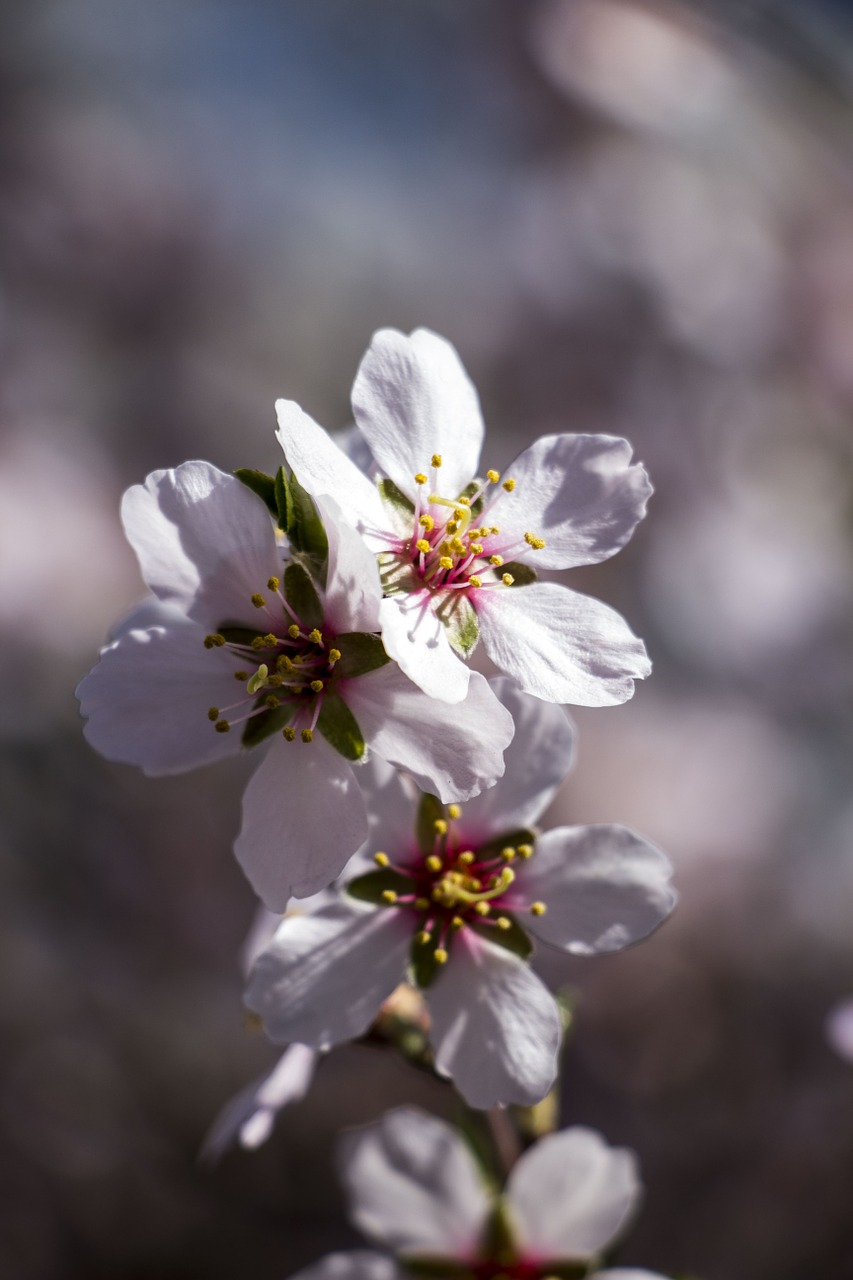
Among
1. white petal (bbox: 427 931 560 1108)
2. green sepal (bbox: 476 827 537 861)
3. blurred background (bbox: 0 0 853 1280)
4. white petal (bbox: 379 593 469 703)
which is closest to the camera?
white petal (bbox: 379 593 469 703)

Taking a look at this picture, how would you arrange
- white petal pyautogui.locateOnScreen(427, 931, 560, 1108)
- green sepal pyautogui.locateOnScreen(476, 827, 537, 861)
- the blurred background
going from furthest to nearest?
the blurred background
green sepal pyautogui.locateOnScreen(476, 827, 537, 861)
white petal pyautogui.locateOnScreen(427, 931, 560, 1108)

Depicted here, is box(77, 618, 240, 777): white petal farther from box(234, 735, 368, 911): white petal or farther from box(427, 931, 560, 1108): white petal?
box(427, 931, 560, 1108): white petal

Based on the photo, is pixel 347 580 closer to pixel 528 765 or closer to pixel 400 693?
pixel 400 693

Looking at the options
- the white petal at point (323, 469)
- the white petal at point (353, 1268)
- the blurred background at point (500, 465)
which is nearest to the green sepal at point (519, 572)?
the white petal at point (323, 469)

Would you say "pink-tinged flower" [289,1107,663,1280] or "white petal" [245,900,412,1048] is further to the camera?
"pink-tinged flower" [289,1107,663,1280]

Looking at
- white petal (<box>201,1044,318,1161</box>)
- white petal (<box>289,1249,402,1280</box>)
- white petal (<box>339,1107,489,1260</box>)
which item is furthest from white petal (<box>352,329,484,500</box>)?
white petal (<box>289,1249,402,1280</box>)

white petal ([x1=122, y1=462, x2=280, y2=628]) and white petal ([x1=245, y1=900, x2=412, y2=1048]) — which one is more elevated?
white petal ([x1=122, y1=462, x2=280, y2=628])

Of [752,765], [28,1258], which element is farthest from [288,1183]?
[752,765]

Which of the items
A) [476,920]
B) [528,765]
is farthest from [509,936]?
[528,765]
